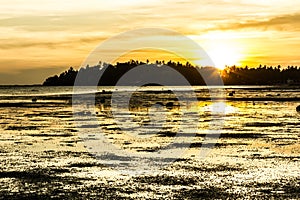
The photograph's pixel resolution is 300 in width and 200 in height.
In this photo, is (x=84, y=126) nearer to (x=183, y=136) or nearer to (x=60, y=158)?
(x=183, y=136)

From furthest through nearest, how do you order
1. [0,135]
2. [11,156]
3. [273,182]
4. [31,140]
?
[0,135] → [31,140] → [11,156] → [273,182]

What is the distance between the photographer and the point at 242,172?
23188 millimetres

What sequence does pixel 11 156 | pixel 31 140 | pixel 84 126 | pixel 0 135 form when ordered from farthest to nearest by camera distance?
pixel 84 126 → pixel 0 135 → pixel 31 140 → pixel 11 156

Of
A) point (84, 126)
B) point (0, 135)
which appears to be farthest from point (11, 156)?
point (84, 126)

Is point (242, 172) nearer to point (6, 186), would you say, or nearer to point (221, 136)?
point (6, 186)

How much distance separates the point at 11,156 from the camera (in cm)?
2811

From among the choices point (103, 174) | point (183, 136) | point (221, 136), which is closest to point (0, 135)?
point (183, 136)

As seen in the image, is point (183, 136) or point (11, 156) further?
point (183, 136)

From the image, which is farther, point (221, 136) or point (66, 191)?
point (221, 136)

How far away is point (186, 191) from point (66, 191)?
4316 mm

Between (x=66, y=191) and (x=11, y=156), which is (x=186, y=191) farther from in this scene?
(x=11, y=156)

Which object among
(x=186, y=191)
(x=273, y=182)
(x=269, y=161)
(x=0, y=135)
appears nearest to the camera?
(x=186, y=191)

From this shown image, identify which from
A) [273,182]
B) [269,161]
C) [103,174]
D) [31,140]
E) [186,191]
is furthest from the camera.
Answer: [31,140]

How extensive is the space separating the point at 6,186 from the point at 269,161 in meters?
12.3
